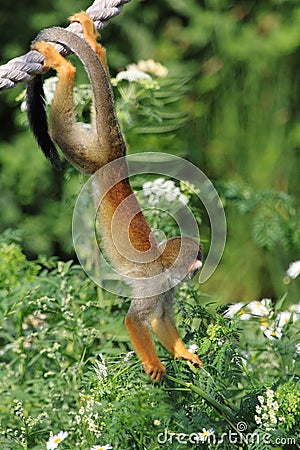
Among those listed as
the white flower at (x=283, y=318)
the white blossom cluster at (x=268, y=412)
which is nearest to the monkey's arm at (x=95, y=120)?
the white blossom cluster at (x=268, y=412)

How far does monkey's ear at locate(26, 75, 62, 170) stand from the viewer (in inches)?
101

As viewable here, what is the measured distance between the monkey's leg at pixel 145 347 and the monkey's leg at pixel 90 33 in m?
0.75

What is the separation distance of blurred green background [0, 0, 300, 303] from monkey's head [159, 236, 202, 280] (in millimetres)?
2396

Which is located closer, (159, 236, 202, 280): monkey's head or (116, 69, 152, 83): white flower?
(159, 236, 202, 280): monkey's head

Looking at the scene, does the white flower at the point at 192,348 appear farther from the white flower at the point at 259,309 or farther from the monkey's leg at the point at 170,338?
the white flower at the point at 259,309

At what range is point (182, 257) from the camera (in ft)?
7.77

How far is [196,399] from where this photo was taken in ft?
8.00

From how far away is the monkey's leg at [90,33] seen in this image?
238 cm

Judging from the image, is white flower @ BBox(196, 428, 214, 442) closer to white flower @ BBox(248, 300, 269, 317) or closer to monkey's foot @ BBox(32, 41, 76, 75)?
white flower @ BBox(248, 300, 269, 317)

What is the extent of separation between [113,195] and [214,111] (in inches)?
135

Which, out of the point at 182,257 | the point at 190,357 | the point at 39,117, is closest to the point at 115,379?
the point at 190,357

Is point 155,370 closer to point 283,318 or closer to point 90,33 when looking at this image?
point 283,318

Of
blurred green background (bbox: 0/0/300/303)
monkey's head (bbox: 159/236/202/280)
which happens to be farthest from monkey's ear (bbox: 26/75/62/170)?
blurred green background (bbox: 0/0/300/303)

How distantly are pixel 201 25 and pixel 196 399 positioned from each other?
3948 millimetres
